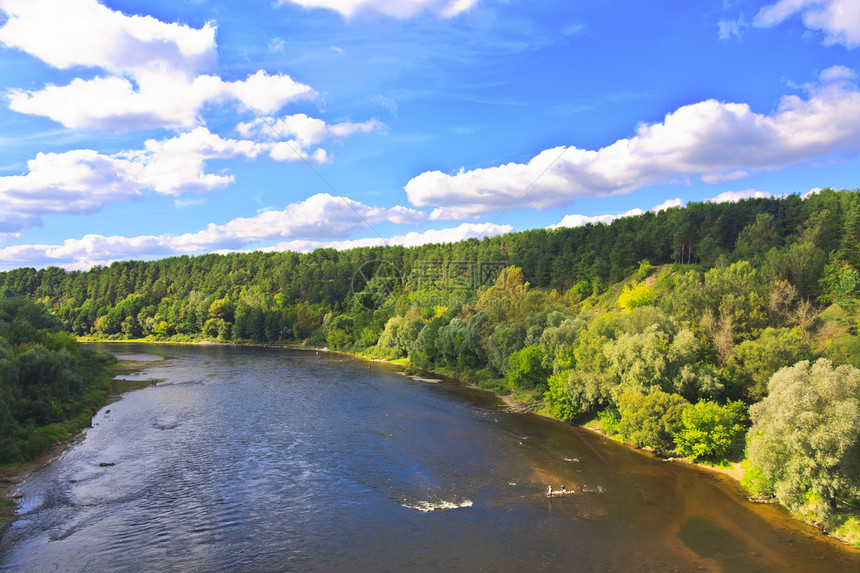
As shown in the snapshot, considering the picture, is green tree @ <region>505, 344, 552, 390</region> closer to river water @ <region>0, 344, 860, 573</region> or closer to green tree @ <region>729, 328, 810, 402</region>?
river water @ <region>0, 344, 860, 573</region>

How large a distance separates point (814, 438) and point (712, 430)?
1204 centimetres

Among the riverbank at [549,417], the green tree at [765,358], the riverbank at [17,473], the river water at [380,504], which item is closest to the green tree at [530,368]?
the riverbank at [549,417]

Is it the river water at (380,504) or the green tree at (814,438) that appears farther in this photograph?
the green tree at (814,438)

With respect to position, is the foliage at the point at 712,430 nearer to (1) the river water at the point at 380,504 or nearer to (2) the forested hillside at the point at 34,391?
(1) the river water at the point at 380,504

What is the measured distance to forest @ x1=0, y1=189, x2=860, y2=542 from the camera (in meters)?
27.2

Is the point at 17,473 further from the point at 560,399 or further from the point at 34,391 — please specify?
the point at 560,399

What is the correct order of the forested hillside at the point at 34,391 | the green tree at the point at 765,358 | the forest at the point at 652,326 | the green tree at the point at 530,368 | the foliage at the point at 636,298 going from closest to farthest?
the forest at the point at 652,326
the forested hillside at the point at 34,391
the green tree at the point at 765,358
the green tree at the point at 530,368
the foliage at the point at 636,298

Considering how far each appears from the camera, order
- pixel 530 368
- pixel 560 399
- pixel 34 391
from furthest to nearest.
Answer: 1. pixel 530 368
2. pixel 560 399
3. pixel 34 391

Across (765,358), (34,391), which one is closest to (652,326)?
(765,358)

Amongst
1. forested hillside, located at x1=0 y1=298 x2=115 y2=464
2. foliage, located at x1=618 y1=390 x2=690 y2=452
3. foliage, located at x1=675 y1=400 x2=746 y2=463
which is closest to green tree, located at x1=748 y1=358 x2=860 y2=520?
foliage, located at x1=675 y1=400 x2=746 y2=463

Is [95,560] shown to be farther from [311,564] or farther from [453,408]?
[453,408]
